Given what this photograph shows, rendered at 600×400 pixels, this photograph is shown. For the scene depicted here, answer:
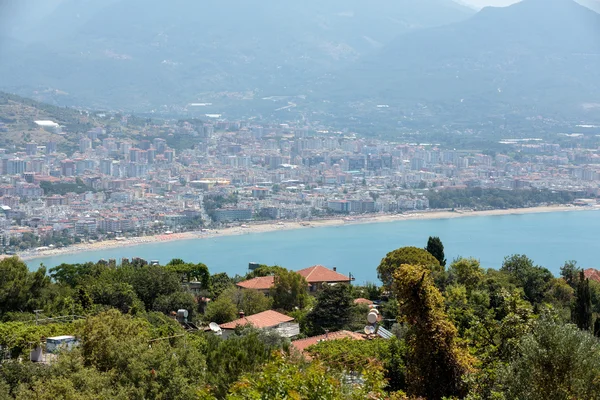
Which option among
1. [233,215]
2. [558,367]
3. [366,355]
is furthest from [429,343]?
[233,215]

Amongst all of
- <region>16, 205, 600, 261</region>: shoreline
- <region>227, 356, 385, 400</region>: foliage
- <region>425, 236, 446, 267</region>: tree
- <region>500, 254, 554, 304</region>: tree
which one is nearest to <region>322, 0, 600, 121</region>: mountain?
<region>16, 205, 600, 261</region>: shoreline

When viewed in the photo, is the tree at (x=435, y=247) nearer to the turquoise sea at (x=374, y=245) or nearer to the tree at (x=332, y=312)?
the tree at (x=332, y=312)

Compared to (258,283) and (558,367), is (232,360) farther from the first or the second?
(258,283)

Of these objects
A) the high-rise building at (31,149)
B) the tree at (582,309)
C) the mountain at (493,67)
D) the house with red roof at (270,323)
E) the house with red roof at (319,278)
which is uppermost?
the mountain at (493,67)

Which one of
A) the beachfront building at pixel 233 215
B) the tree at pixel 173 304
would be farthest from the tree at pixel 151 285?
the beachfront building at pixel 233 215

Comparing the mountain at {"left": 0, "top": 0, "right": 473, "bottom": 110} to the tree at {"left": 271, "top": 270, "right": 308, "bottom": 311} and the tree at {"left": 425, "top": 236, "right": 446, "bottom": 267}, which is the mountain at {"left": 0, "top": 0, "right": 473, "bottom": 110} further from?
the tree at {"left": 271, "top": 270, "right": 308, "bottom": 311}

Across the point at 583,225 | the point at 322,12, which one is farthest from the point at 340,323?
the point at 322,12
